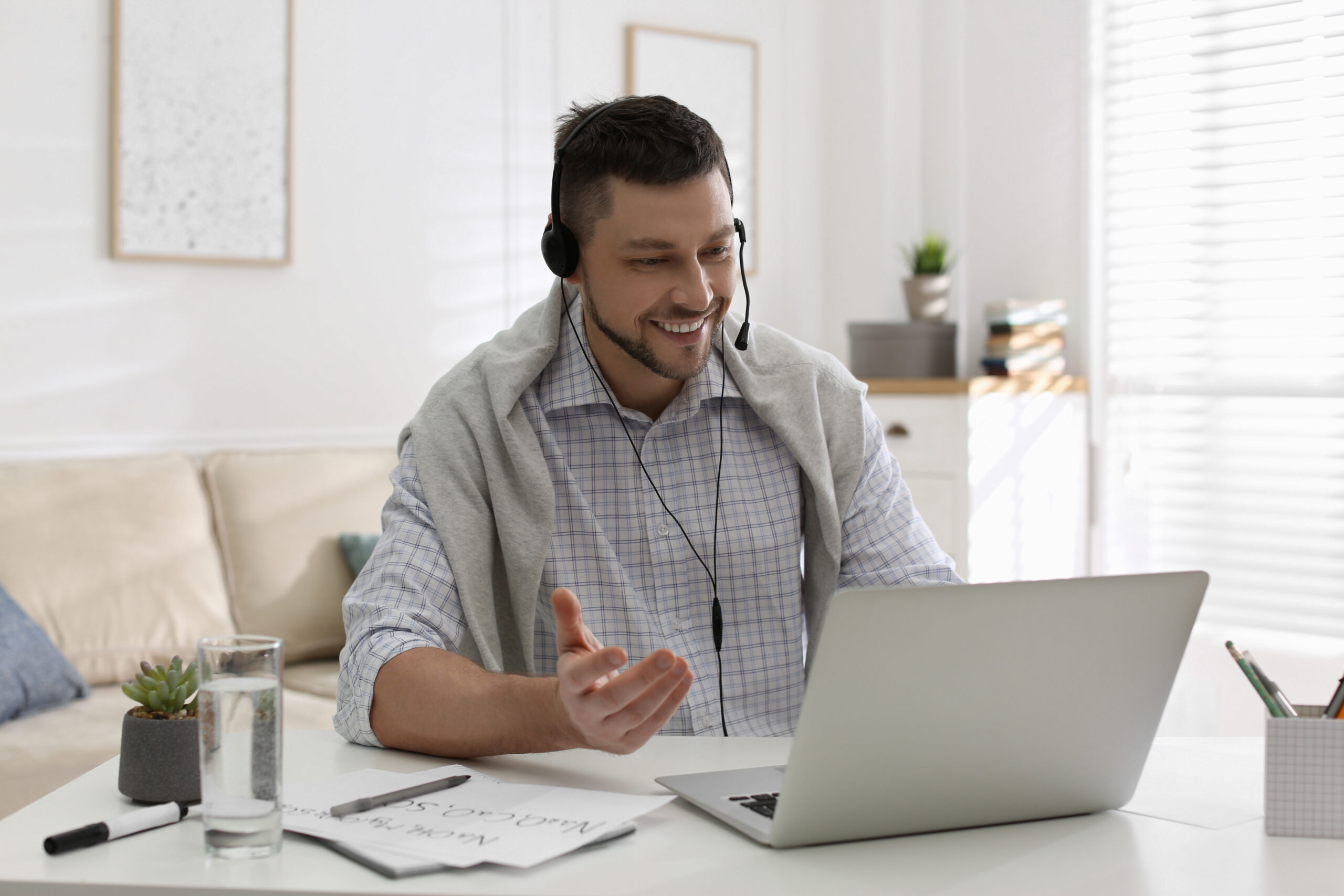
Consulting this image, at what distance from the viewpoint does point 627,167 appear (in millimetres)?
1492

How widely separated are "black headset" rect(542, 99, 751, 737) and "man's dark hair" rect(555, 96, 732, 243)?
0.04ft

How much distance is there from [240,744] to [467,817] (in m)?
0.19

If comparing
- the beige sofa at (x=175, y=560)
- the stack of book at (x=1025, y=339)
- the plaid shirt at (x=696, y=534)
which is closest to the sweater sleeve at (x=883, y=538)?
the plaid shirt at (x=696, y=534)

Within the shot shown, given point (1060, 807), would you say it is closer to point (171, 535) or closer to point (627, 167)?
point (627, 167)

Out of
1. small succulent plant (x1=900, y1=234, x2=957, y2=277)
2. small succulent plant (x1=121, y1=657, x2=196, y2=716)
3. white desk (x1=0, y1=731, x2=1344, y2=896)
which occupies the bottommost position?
white desk (x1=0, y1=731, x2=1344, y2=896)

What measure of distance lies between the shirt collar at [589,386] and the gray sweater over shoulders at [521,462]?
0.07ft

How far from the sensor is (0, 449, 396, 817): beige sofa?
2619 mm

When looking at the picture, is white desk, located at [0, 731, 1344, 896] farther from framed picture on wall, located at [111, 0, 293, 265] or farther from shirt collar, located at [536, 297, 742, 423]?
framed picture on wall, located at [111, 0, 293, 265]

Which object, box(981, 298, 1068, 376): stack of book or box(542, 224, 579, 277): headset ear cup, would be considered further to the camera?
box(981, 298, 1068, 376): stack of book

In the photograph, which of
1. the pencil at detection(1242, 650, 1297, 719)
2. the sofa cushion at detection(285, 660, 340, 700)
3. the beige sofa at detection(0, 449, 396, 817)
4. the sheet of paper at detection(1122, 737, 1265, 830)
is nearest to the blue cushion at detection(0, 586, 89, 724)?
the beige sofa at detection(0, 449, 396, 817)

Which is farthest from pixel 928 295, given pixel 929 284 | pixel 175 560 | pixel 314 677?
pixel 175 560

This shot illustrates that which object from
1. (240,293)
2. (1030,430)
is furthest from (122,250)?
(1030,430)

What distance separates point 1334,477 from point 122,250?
3.03 metres

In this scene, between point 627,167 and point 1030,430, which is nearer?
point 627,167
